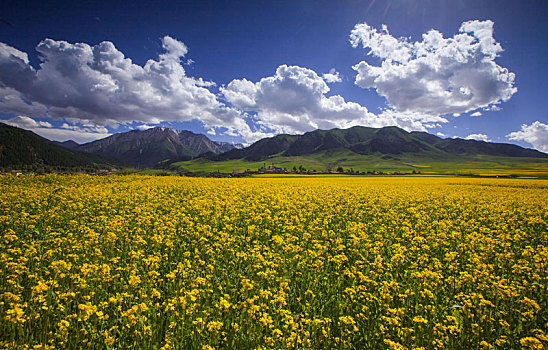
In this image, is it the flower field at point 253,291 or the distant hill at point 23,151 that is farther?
the distant hill at point 23,151

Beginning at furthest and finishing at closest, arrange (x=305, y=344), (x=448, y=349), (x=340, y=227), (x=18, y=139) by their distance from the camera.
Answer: (x=18, y=139) < (x=340, y=227) < (x=448, y=349) < (x=305, y=344)

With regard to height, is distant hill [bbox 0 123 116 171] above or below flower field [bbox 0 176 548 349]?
above

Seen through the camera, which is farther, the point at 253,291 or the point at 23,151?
the point at 23,151

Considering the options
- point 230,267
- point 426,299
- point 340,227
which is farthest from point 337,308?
point 340,227

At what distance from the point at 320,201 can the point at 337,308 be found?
989 centimetres

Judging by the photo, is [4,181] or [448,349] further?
[4,181]

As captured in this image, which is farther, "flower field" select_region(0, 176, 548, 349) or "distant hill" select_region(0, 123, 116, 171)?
"distant hill" select_region(0, 123, 116, 171)

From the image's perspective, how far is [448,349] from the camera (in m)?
3.62

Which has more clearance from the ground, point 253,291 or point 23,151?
point 23,151

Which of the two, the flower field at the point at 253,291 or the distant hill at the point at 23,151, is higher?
the distant hill at the point at 23,151

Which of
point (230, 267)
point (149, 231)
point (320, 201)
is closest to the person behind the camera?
point (230, 267)

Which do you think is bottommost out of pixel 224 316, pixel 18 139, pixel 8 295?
pixel 224 316

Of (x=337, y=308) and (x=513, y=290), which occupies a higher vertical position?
(x=513, y=290)

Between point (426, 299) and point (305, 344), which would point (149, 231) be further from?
point (426, 299)
